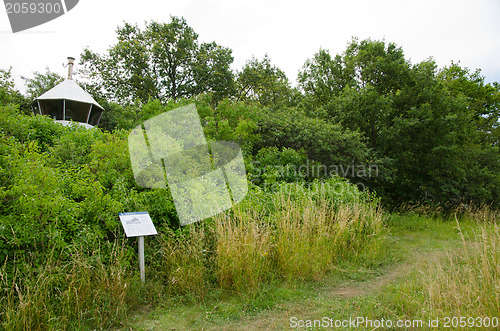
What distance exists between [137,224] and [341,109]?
38.8ft

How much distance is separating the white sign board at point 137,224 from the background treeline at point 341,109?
16.4 ft

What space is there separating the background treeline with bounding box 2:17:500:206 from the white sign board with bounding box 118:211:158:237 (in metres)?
4.99

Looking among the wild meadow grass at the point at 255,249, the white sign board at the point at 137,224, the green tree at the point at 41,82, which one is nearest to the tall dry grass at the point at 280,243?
the wild meadow grass at the point at 255,249

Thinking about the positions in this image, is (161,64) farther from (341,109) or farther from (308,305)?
(308,305)

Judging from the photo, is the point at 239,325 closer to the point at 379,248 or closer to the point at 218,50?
the point at 379,248

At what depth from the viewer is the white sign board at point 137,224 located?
382 centimetres

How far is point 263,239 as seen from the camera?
14.8 feet

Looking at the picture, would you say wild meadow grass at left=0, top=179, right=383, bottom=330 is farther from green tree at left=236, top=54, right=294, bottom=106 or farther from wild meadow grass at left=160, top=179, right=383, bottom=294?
green tree at left=236, top=54, right=294, bottom=106

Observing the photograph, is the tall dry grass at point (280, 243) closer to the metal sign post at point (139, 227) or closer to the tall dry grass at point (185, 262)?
the tall dry grass at point (185, 262)

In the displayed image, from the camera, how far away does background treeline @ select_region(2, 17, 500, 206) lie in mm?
10656

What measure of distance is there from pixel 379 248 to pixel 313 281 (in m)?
2.23

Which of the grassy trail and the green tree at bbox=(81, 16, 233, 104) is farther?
the green tree at bbox=(81, 16, 233, 104)

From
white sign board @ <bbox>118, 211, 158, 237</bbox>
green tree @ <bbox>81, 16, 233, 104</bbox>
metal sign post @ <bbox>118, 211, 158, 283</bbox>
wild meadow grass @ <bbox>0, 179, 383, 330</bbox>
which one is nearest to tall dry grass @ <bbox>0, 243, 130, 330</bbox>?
wild meadow grass @ <bbox>0, 179, 383, 330</bbox>

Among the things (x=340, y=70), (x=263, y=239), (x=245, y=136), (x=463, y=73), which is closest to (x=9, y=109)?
(x=245, y=136)
